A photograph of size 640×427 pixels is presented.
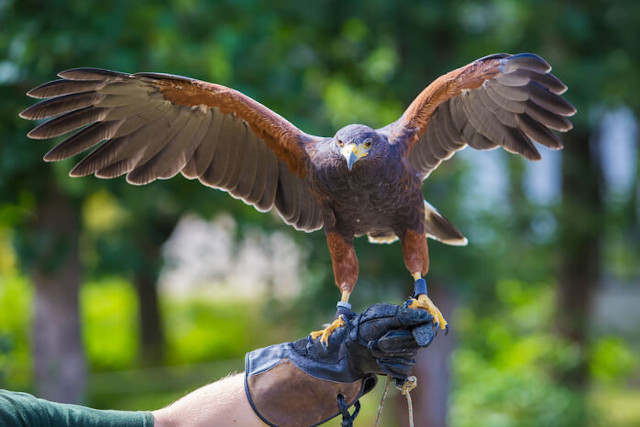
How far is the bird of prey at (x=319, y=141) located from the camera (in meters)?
3.01

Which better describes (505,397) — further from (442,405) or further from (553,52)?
(553,52)

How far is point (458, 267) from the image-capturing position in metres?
6.65

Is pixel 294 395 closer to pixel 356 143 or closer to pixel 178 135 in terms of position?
pixel 356 143

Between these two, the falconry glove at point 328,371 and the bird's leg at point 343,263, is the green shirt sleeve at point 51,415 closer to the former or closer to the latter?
the falconry glove at point 328,371

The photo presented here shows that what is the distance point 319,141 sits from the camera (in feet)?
10.5

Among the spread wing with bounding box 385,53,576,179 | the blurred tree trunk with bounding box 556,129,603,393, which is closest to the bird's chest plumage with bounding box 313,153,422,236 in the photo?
the spread wing with bounding box 385,53,576,179

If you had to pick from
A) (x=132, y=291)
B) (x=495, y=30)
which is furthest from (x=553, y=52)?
(x=132, y=291)

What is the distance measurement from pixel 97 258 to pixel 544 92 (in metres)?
4.56

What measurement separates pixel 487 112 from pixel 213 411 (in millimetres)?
1991

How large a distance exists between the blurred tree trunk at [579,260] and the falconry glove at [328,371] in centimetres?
694

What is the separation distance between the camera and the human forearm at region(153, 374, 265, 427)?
277cm

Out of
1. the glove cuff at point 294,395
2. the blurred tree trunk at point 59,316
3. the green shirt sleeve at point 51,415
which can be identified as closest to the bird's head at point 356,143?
the glove cuff at point 294,395

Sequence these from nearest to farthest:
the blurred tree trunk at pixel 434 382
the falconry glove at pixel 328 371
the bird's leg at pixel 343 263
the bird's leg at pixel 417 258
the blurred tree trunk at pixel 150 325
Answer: the falconry glove at pixel 328 371 → the bird's leg at pixel 417 258 → the bird's leg at pixel 343 263 → the blurred tree trunk at pixel 434 382 → the blurred tree trunk at pixel 150 325

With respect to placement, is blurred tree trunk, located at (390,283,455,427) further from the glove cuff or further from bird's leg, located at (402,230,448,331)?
the glove cuff
